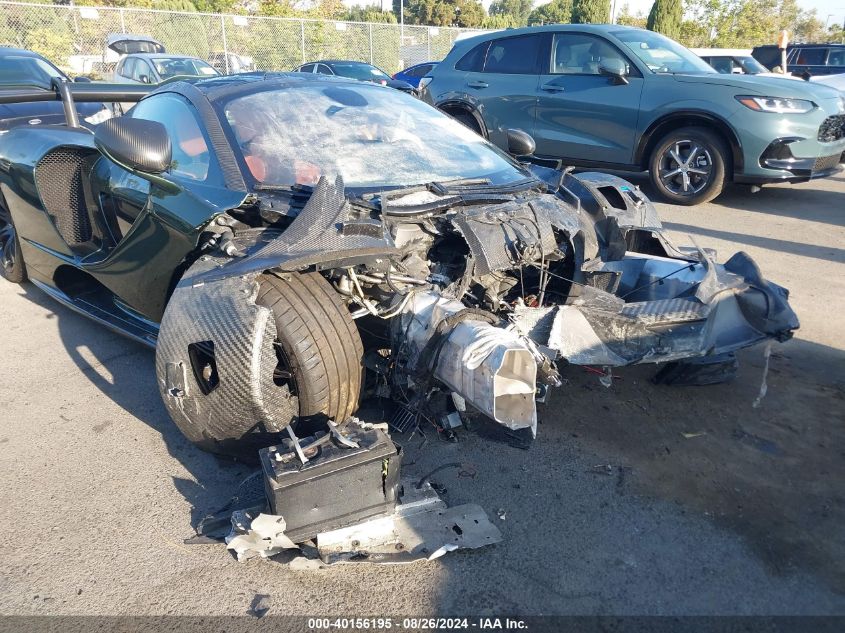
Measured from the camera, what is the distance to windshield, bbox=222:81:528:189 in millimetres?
3085

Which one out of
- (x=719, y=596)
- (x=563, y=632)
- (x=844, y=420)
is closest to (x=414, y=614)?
(x=563, y=632)

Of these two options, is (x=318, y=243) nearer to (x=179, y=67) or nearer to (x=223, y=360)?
Answer: (x=223, y=360)

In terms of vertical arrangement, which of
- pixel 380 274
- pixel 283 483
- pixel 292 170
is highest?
pixel 292 170

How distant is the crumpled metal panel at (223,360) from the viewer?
2.42 metres

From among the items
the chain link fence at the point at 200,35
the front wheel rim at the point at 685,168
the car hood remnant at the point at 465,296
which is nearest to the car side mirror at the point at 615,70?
the front wheel rim at the point at 685,168

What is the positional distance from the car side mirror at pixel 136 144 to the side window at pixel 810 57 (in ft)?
55.2

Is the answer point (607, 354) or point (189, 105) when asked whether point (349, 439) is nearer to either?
point (607, 354)

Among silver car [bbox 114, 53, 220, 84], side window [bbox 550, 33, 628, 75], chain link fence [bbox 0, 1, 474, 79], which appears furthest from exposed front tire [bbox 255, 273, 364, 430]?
chain link fence [bbox 0, 1, 474, 79]

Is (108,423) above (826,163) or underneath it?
underneath

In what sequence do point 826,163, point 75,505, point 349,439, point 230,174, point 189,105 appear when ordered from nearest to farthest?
1. point 349,439
2. point 75,505
3. point 230,174
4. point 189,105
5. point 826,163

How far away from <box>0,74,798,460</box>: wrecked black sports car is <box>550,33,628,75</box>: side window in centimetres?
435

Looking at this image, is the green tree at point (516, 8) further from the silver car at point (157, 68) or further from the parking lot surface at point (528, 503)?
the parking lot surface at point (528, 503)

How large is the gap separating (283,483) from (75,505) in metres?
1.07

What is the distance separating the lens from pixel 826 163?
7223 mm
